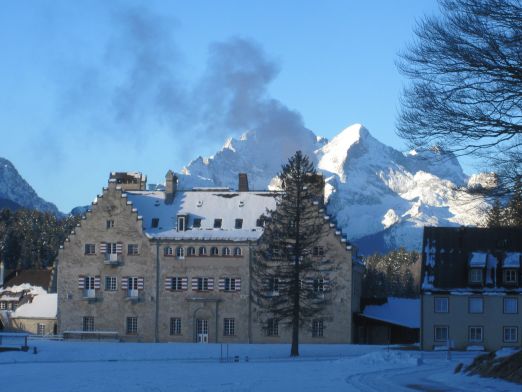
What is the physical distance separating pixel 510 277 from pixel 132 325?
100ft

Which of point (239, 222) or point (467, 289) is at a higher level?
point (239, 222)

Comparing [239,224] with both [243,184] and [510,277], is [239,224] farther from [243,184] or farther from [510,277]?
[510,277]

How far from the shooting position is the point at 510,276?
7150 centimetres

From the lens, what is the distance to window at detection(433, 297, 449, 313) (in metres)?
71.3

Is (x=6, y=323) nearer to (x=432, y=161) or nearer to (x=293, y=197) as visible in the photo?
(x=293, y=197)

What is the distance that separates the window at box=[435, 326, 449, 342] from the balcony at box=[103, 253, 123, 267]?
2724 centimetres

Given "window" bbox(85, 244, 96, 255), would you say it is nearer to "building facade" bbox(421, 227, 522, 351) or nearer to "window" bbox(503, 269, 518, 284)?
"building facade" bbox(421, 227, 522, 351)

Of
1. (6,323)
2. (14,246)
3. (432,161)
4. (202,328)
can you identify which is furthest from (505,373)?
(14,246)

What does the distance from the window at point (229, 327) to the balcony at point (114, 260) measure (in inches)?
383

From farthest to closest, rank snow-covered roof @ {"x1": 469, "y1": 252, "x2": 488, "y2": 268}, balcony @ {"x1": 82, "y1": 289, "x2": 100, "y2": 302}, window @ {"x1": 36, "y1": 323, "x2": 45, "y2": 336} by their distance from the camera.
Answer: window @ {"x1": 36, "y1": 323, "x2": 45, "y2": 336}, balcony @ {"x1": 82, "y1": 289, "x2": 100, "y2": 302}, snow-covered roof @ {"x1": 469, "y1": 252, "x2": 488, "y2": 268}

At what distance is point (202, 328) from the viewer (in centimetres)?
8406

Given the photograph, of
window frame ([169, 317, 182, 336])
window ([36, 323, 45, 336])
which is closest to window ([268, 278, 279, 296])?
window frame ([169, 317, 182, 336])

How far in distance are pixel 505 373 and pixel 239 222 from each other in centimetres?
5244

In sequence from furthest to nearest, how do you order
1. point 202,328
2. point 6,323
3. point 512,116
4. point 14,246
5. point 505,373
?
point 14,246
point 6,323
point 202,328
point 505,373
point 512,116
